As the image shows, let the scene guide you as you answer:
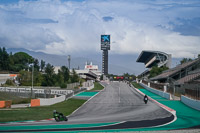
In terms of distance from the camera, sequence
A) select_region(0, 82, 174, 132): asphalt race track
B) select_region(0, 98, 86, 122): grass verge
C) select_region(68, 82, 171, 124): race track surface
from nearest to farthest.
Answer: select_region(0, 82, 174, 132): asphalt race track, select_region(68, 82, 171, 124): race track surface, select_region(0, 98, 86, 122): grass verge

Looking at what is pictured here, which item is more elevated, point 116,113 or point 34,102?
point 34,102

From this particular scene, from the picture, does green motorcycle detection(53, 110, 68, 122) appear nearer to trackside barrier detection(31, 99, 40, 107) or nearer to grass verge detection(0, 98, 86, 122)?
grass verge detection(0, 98, 86, 122)

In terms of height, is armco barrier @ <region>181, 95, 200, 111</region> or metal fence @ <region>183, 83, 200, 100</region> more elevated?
metal fence @ <region>183, 83, 200, 100</region>

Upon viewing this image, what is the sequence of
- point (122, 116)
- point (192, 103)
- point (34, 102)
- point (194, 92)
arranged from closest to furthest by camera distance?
point (122, 116)
point (192, 103)
point (194, 92)
point (34, 102)

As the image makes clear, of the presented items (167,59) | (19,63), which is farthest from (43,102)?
(19,63)

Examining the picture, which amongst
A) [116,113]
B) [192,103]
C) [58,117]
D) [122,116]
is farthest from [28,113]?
[192,103]

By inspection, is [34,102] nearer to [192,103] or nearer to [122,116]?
[122,116]

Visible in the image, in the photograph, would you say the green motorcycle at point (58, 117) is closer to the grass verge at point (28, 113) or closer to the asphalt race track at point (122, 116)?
the asphalt race track at point (122, 116)

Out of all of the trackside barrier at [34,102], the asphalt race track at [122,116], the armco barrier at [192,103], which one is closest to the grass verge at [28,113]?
the asphalt race track at [122,116]

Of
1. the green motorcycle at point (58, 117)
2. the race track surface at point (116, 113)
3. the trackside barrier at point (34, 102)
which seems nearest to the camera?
the green motorcycle at point (58, 117)

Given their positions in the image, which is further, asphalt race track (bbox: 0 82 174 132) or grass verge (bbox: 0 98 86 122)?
grass verge (bbox: 0 98 86 122)

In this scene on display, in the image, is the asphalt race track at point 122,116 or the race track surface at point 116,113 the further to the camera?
the race track surface at point 116,113

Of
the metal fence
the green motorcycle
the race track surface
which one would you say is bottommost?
the race track surface

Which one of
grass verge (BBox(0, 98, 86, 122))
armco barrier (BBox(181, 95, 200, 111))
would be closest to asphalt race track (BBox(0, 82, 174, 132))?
grass verge (BBox(0, 98, 86, 122))
